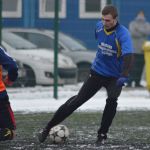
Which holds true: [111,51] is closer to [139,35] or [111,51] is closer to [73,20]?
[139,35]

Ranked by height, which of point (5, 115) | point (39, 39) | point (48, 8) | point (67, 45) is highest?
point (48, 8)

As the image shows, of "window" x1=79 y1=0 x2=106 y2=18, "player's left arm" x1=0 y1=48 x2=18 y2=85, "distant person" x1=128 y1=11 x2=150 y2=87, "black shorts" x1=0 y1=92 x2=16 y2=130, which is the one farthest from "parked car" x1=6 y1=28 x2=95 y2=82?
"player's left arm" x1=0 y1=48 x2=18 y2=85

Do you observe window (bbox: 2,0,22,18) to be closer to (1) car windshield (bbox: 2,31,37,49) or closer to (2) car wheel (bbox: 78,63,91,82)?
(1) car windshield (bbox: 2,31,37,49)

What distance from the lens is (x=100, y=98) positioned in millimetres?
18250

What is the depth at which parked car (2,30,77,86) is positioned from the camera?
2045 centimetres

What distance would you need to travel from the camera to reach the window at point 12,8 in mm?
20125

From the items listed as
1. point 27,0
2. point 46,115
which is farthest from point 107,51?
point 27,0

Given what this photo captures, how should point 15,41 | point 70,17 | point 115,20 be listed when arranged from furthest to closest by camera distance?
point 70,17, point 15,41, point 115,20

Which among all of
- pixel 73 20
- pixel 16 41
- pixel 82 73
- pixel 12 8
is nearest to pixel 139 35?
pixel 82 73

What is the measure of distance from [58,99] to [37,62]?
10.9 ft

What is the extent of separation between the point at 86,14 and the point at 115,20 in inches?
544

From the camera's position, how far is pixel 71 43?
2309cm

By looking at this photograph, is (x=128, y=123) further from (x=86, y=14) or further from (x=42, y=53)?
(x=86, y=14)

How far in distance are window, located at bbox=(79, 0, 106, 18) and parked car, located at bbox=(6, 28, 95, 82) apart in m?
0.95
